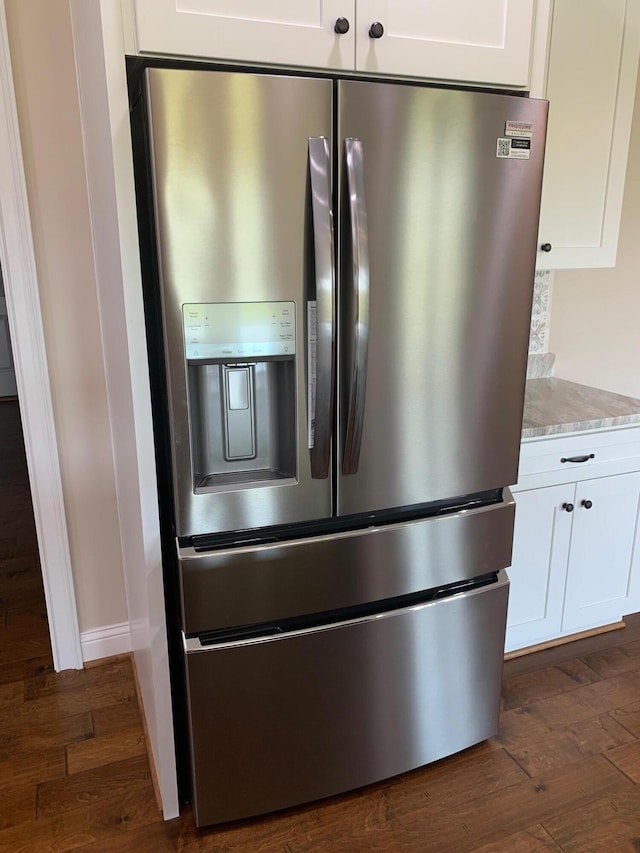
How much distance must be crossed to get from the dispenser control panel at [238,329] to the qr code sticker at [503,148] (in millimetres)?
609

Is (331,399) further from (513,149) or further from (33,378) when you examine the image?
(33,378)

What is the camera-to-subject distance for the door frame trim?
1914 millimetres

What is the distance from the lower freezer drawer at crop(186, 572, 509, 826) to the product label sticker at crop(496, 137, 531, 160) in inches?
44.0

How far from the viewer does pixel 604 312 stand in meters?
2.99

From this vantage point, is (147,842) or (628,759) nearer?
(147,842)

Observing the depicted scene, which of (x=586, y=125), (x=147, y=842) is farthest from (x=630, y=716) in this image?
(x=586, y=125)

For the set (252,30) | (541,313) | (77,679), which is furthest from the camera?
(541,313)

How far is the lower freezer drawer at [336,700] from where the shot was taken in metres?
1.59

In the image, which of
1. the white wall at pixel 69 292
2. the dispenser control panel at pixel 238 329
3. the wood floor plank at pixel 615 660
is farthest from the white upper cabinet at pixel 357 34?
the wood floor plank at pixel 615 660

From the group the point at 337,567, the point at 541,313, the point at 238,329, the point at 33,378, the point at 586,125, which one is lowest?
the point at 337,567

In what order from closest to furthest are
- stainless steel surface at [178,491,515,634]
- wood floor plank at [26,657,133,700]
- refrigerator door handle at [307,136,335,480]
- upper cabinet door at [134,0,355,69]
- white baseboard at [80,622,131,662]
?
upper cabinet door at [134,0,355,69] → refrigerator door handle at [307,136,335,480] → stainless steel surface at [178,491,515,634] → wood floor plank at [26,657,133,700] → white baseboard at [80,622,131,662]

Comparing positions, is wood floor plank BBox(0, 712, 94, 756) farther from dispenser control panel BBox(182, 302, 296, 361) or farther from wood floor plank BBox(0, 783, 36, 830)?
dispenser control panel BBox(182, 302, 296, 361)

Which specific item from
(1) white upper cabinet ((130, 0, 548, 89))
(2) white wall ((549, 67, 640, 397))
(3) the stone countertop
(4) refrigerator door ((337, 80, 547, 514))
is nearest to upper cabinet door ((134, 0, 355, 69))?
(1) white upper cabinet ((130, 0, 548, 89))

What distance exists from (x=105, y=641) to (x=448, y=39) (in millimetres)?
2193
